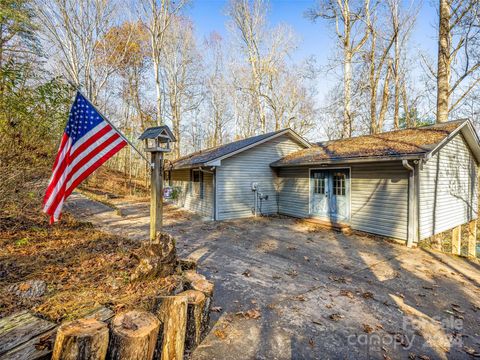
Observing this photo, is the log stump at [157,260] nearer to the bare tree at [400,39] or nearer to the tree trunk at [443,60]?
the tree trunk at [443,60]

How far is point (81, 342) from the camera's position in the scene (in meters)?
1.81

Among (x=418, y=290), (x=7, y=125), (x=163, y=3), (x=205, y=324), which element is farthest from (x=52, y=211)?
(x=163, y=3)

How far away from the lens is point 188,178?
13430 millimetres

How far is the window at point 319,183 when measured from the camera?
983cm

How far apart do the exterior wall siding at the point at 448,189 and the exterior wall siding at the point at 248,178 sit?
5.87 meters

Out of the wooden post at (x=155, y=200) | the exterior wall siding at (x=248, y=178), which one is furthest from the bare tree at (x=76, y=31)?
the wooden post at (x=155, y=200)

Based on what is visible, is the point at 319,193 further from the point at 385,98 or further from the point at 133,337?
the point at 385,98

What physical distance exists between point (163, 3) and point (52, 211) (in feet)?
51.9

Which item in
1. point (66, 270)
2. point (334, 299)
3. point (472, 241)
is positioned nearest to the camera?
point (66, 270)

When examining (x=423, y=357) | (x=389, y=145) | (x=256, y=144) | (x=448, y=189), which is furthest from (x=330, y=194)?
(x=423, y=357)

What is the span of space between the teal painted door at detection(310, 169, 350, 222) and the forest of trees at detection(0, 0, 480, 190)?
5.21m

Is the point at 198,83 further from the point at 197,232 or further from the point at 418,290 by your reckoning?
the point at 418,290

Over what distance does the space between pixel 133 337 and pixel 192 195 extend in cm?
1099

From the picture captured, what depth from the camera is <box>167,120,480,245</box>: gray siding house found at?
7.27 m
